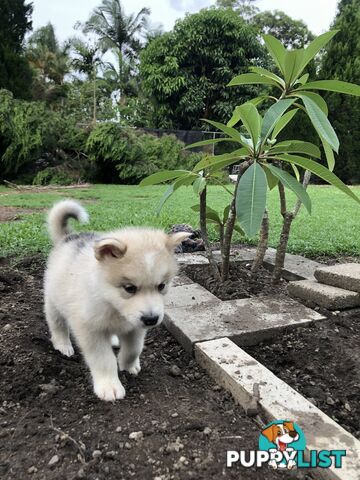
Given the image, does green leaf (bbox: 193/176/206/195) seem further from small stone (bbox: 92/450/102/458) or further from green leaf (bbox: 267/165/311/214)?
small stone (bbox: 92/450/102/458)

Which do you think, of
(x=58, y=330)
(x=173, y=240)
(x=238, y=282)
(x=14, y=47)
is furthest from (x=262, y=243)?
(x=14, y=47)

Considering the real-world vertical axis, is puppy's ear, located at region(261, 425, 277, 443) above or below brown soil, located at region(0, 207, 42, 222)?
above

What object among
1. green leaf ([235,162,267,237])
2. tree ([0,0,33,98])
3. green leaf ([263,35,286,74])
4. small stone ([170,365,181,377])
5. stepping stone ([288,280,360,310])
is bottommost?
small stone ([170,365,181,377])

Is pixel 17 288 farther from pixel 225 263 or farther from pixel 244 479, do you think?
pixel 244 479

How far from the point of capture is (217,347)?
6.94ft

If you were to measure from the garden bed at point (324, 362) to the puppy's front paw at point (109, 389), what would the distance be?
80 centimetres

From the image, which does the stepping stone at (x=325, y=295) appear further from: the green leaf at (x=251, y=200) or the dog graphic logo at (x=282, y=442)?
the dog graphic logo at (x=282, y=442)

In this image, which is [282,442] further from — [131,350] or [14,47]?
[14,47]

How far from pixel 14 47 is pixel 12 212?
12.3 metres

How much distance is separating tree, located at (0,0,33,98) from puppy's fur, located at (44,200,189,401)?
602 inches

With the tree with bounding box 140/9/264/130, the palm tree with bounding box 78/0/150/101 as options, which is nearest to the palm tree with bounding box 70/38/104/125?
the palm tree with bounding box 78/0/150/101

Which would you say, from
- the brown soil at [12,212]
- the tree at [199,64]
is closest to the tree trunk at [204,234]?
the brown soil at [12,212]

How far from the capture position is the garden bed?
185 centimetres

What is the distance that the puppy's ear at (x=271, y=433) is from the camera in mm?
1493
